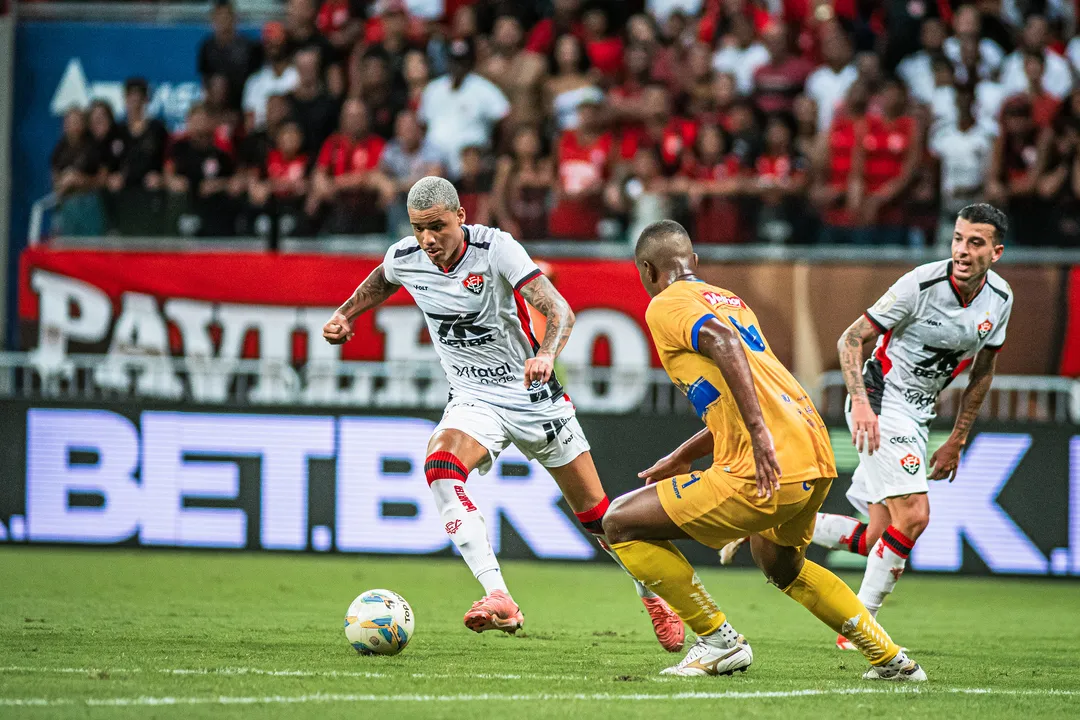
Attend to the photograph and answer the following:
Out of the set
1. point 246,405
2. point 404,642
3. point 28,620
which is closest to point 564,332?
point 404,642

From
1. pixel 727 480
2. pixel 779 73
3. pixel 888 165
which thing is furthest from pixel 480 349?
pixel 779 73

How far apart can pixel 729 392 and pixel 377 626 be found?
Result: 7.21 feet

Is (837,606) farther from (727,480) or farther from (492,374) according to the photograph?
(492,374)

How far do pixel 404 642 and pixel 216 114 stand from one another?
982cm

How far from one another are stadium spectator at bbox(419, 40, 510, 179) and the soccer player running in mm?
7066

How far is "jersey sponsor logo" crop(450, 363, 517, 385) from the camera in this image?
7637 millimetres

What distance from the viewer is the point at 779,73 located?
14.6 metres

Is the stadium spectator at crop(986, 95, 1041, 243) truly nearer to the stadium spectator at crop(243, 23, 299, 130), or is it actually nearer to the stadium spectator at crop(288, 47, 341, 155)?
the stadium spectator at crop(288, 47, 341, 155)

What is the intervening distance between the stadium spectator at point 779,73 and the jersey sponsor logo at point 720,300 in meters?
8.67

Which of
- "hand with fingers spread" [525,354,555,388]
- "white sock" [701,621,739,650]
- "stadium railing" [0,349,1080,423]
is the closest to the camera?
"white sock" [701,621,739,650]

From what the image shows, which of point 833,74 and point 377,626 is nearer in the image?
point 377,626

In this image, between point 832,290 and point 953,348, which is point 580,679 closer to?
point 953,348

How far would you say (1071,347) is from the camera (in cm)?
1231

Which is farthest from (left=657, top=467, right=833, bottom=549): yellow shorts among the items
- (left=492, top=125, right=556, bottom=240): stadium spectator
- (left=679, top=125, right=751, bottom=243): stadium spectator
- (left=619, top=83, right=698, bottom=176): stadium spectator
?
(left=619, top=83, right=698, bottom=176): stadium spectator
